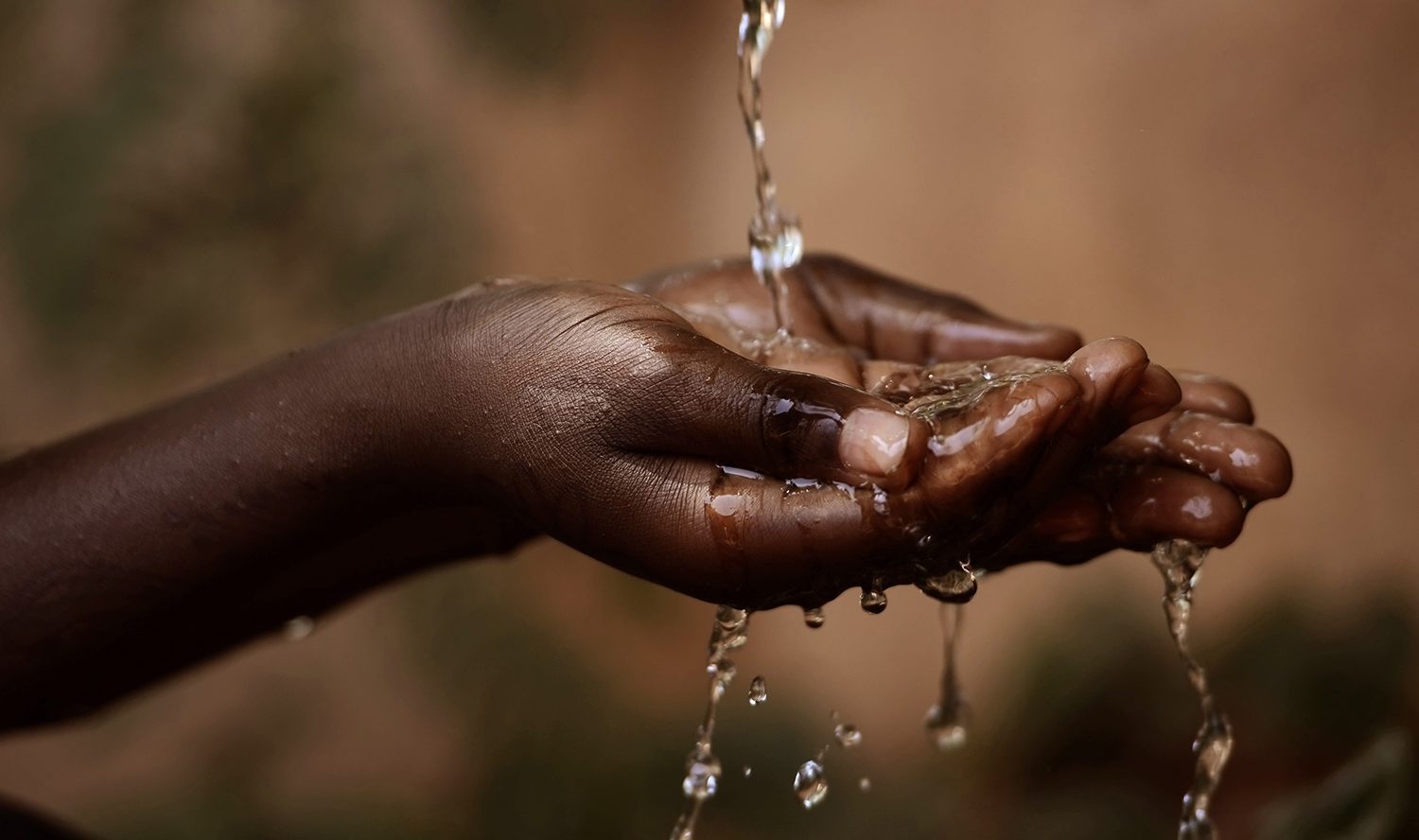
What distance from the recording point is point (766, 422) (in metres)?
1.06

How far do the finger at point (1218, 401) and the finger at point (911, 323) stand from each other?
18 centimetres

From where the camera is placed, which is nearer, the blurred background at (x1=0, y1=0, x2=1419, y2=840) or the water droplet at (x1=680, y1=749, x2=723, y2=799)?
the water droplet at (x1=680, y1=749, x2=723, y2=799)

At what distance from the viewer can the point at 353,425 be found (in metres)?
1.32

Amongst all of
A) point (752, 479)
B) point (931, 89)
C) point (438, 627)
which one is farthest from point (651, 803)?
point (752, 479)

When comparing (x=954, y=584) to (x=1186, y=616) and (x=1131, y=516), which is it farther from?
(x=1186, y=616)

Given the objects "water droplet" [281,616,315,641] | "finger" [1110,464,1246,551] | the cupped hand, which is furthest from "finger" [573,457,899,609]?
"water droplet" [281,616,315,641]

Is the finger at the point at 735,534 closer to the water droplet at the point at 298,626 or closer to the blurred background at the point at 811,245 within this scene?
the water droplet at the point at 298,626

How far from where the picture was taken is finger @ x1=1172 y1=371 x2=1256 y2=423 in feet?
4.70

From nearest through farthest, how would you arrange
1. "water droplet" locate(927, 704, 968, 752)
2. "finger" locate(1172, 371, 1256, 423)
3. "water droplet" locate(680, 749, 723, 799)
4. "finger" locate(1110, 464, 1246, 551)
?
"finger" locate(1110, 464, 1246, 551), "finger" locate(1172, 371, 1256, 423), "water droplet" locate(680, 749, 723, 799), "water droplet" locate(927, 704, 968, 752)

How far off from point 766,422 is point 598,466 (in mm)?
185

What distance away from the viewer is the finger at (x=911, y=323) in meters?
1.59

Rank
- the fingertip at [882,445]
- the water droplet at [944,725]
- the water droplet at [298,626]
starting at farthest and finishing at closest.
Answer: the water droplet at [944,725] → the water droplet at [298,626] → the fingertip at [882,445]

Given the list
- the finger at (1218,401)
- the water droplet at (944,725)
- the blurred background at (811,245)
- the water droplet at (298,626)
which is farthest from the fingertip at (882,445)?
the blurred background at (811,245)

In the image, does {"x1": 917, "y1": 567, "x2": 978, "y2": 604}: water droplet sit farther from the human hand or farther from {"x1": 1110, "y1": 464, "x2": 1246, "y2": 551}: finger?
{"x1": 1110, "y1": 464, "x2": 1246, "y2": 551}: finger
